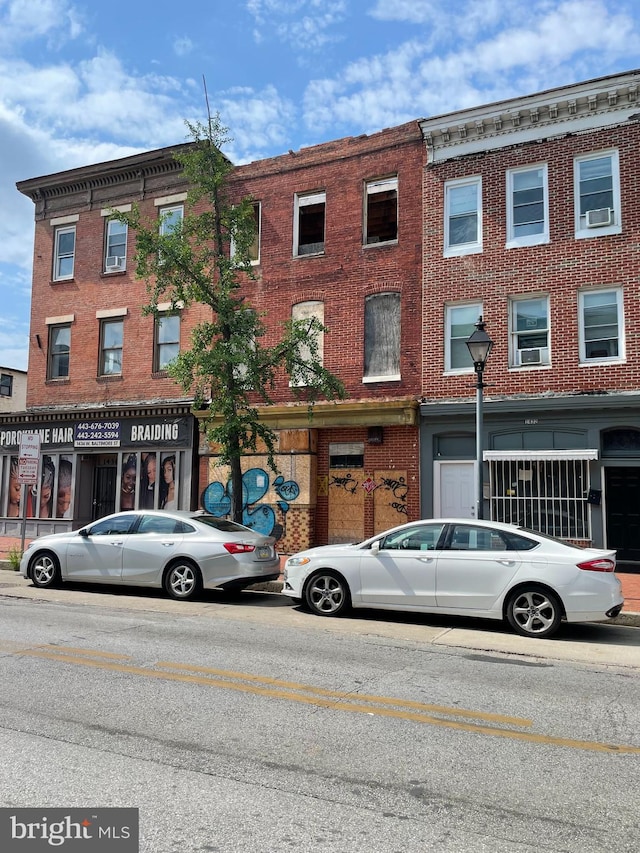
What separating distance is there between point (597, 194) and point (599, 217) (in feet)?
2.09

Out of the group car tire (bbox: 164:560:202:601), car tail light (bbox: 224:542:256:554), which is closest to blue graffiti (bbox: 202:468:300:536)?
car tire (bbox: 164:560:202:601)

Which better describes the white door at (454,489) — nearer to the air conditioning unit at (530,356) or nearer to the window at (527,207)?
the air conditioning unit at (530,356)

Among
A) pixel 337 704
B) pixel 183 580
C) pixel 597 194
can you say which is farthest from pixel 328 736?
pixel 597 194

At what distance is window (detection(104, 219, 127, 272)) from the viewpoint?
68.3 feet

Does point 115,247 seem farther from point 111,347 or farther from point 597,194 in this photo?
point 597,194

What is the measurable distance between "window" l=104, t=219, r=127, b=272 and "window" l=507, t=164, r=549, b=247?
1111 centimetres

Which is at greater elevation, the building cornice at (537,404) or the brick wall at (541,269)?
the brick wall at (541,269)

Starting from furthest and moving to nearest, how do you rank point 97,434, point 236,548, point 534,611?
1. point 97,434
2. point 236,548
3. point 534,611

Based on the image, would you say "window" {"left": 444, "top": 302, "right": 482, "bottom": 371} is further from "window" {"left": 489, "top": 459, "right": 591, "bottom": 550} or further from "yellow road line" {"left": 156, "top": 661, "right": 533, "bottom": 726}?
"yellow road line" {"left": 156, "top": 661, "right": 533, "bottom": 726}

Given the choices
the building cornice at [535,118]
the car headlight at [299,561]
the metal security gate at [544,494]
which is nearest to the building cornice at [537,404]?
the metal security gate at [544,494]

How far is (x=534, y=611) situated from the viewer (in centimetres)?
885

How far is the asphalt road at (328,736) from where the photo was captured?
3.61 metres

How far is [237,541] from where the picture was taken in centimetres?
1128

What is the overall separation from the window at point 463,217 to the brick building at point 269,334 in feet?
2.56
